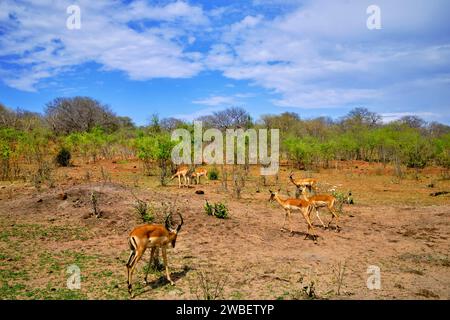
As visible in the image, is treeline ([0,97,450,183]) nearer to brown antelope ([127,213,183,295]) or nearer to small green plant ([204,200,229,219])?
small green plant ([204,200,229,219])

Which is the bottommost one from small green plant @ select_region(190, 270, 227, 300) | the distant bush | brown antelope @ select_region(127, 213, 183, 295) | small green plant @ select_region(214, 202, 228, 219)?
small green plant @ select_region(190, 270, 227, 300)

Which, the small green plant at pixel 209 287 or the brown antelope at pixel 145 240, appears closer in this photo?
the small green plant at pixel 209 287

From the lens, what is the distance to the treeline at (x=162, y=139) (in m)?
29.0

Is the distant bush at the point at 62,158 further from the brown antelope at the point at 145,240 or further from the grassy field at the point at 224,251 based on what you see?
the brown antelope at the point at 145,240

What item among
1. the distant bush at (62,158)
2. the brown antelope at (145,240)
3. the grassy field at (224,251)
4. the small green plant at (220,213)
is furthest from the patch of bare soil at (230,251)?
the distant bush at (62,158)

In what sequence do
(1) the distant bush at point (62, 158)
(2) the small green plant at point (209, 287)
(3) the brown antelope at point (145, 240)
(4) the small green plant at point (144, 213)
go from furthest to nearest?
(1) the distant bush at point (62, 158) → (4) the small green plant at point (144, 213) → (3) the brown antelope at point (145, 240) → (2) the small green plant at point (209, 287)

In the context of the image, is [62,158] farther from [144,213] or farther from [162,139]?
[144,213]

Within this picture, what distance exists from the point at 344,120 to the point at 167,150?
2178 inches

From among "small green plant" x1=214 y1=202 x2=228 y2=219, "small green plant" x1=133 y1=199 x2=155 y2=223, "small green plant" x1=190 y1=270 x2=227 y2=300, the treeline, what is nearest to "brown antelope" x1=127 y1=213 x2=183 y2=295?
"small green plant" x1=190 y1=270 x2=227 y2=300

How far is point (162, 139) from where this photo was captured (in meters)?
27.5

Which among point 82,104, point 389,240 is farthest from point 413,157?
point 82,104

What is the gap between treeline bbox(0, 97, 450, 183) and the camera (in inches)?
1144

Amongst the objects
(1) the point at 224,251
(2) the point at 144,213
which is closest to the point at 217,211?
(2) the point at 144,213
